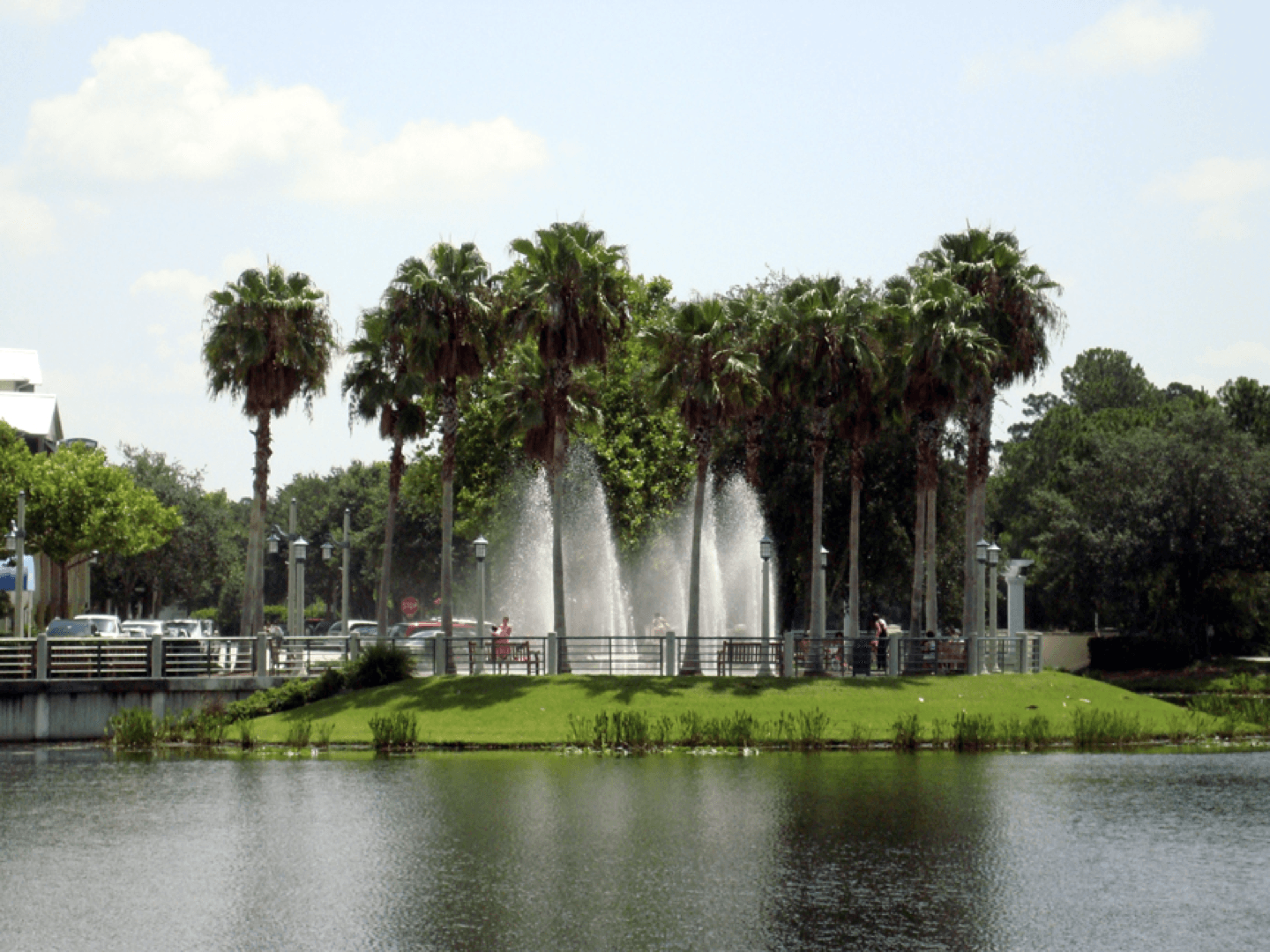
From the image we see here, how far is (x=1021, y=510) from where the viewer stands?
11356cm

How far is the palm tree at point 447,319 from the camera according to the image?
145 feet

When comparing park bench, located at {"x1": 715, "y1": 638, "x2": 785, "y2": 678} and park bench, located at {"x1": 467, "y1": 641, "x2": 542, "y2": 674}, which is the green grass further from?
park bench, located at {"x1": 715, "y1": 638, "x2": 785, "y2": 678}

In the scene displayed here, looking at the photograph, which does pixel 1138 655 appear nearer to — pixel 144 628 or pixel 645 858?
pixel 144 628

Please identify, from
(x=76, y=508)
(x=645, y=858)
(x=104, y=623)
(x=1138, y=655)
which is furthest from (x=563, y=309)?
(x=1138, y=655)

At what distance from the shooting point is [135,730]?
3709cm

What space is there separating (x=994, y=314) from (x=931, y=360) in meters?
3.65

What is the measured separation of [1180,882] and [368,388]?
3599cm

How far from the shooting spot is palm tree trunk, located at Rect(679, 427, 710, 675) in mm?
42375

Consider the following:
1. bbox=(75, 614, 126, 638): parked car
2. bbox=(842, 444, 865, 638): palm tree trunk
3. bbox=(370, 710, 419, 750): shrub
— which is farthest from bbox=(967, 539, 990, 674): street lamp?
bbox=(75, 614, 126, 638): parked car

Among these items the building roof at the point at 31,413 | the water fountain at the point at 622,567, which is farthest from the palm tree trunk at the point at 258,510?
the building roof at the point at 31,413

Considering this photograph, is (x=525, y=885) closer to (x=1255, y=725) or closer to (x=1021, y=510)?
(x=1255, y=725)

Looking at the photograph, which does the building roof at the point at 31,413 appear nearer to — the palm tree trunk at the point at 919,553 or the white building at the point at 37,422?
the white building at the point at 37,422

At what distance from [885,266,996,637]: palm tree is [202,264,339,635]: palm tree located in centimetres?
1788

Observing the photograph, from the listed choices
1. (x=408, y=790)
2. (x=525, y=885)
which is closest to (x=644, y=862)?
(x=525, y=885)
